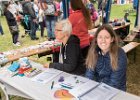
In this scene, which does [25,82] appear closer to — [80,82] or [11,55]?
[80,82]

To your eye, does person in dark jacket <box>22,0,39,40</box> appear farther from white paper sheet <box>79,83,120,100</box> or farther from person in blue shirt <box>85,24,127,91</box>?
white paper sheet <box>79,83,120,100</box>

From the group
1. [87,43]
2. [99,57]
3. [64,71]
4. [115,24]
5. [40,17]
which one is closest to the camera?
[99,57]

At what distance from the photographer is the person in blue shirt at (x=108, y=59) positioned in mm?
2633

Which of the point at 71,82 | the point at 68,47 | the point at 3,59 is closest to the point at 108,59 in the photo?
the point at 71,82

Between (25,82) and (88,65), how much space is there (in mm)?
658

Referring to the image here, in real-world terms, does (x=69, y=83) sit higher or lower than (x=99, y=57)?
lower

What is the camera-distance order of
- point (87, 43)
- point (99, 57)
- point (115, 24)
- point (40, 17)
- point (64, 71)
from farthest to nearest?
point (40, 17), point (115, 24), point (87, 43), point (64, 71), point (99, 57)

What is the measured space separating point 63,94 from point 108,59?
63 cm

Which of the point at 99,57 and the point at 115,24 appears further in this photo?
the point at 115,24

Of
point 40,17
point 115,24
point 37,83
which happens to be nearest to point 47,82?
point 37,83

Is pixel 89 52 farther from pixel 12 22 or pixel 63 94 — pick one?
pixel 12 22

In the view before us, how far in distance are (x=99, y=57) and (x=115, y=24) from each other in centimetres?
507

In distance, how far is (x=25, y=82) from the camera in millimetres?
2686

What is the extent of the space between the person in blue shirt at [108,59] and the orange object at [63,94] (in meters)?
0.53
